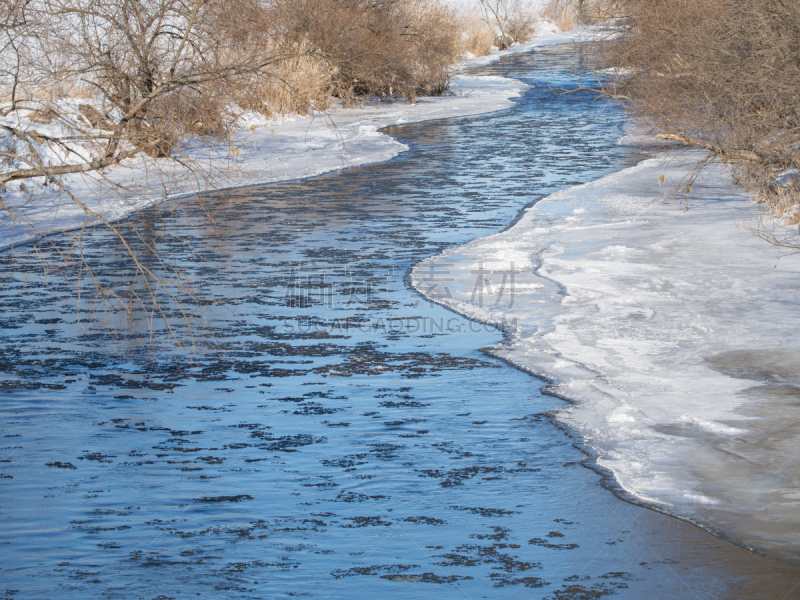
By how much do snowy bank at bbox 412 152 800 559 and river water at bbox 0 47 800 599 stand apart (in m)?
0.26

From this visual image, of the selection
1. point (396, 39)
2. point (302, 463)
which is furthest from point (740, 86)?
point (396, 39)

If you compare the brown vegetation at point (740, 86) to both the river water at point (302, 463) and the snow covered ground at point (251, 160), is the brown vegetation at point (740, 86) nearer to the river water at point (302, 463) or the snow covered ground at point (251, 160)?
→ the river water at point (302, 463)

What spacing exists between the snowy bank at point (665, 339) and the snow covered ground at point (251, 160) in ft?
7.59

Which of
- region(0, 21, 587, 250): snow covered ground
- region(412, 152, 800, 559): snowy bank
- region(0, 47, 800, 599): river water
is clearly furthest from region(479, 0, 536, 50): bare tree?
region(0, 47, 800, 599): river water

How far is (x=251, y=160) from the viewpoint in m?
16.8

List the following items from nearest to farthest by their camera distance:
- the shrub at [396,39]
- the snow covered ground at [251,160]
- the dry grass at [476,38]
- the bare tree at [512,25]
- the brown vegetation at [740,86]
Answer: the brown vegetation at [740,86] < the snow covered ground at [251,160] < the shrub at [396,39] < the dry grass at [476,38] < the bare tree at [512,25]

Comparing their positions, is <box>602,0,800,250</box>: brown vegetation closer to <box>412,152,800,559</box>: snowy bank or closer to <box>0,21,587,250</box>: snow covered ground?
<box>412,152,800,559</box>: snowy bank

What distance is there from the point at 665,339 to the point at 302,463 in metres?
3.32

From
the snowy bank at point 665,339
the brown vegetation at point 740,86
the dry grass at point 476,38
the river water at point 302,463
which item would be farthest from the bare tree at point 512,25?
the river water at point 302,463

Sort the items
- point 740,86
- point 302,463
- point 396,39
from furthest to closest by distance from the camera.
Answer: point 396,39 → point 740,86 → point 302,463

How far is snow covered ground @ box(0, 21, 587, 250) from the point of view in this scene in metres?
9.84

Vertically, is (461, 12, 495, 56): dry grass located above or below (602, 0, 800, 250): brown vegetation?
above

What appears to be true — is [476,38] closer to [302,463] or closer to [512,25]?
[512,25]

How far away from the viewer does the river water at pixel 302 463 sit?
3.71m
